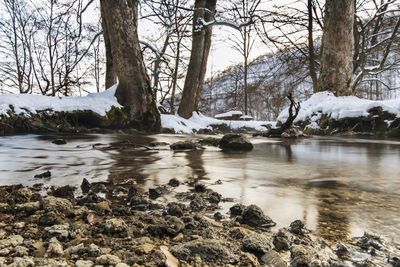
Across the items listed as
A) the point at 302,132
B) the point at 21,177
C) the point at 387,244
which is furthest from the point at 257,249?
the point at 302,132

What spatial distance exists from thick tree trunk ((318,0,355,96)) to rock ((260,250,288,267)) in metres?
8.85

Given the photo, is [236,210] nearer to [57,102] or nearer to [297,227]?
[297,227]

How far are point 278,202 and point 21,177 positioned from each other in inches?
79.1

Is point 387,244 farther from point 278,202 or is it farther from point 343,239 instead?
point 278,202

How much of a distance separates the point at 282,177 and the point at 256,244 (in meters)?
1.74

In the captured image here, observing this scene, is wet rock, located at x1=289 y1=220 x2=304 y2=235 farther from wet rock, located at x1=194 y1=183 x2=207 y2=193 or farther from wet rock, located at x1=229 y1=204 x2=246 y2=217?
wet rock, located at x1=194 y1=183 x2=207 y2=193

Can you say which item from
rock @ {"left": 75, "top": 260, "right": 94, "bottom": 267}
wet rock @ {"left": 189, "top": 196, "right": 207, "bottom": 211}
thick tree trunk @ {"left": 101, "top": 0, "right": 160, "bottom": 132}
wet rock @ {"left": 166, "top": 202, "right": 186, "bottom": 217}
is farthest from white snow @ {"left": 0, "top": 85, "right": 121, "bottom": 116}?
rock @ {"left": 75, "top": 260, "right": 94, "bottom": 267}

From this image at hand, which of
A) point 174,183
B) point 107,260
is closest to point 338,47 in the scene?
point 174,183

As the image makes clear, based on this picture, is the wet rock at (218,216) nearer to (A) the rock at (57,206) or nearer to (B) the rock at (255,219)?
(B) the rock at (255,219)

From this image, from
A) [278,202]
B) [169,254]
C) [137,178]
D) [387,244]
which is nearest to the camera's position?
[169,254]

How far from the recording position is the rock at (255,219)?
173cm

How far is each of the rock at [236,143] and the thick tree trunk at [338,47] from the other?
183 inches

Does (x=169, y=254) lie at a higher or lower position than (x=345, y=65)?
lower

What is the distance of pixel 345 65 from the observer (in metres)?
9.50
